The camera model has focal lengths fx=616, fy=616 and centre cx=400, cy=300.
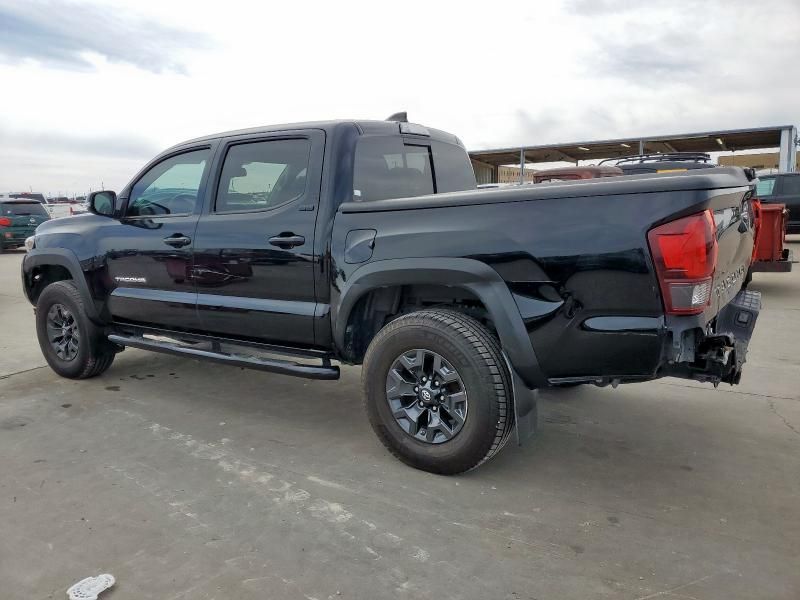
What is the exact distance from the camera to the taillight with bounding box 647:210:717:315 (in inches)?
99.3

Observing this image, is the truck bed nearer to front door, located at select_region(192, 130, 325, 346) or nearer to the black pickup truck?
the black pickup truck

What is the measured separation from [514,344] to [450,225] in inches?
26.1

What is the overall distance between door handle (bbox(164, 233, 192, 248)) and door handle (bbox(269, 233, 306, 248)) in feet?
2.64

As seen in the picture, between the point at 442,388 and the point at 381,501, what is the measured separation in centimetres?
63

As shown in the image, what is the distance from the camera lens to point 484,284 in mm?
3000

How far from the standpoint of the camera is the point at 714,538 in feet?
8.62

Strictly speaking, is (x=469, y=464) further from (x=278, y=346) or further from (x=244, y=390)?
(x=244, y=390)

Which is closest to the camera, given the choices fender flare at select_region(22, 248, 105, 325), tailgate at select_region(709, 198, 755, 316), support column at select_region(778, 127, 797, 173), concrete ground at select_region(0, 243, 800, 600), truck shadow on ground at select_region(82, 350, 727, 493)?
concrete ground at select_region(0, 243, 800, 600)

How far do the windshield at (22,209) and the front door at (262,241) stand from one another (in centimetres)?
1568

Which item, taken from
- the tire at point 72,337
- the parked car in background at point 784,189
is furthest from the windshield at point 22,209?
the parked car in background at point 784,189

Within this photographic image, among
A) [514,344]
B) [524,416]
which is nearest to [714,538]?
[524,416]

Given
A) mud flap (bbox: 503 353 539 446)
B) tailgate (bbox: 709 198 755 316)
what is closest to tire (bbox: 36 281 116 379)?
mud flap (bbox: 503 353 539 446)

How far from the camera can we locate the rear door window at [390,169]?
146 inches

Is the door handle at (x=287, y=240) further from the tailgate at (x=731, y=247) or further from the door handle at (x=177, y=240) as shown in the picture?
the tailgate at (x=731, y=247)
